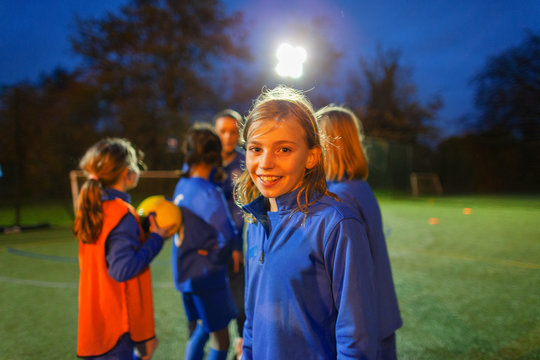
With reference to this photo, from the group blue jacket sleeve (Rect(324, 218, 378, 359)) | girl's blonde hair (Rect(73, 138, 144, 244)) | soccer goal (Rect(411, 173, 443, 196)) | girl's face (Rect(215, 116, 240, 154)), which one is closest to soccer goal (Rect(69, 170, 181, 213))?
girl's face (Rect(215, 116, 240, 154))

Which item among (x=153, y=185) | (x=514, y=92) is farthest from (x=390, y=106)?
(x=153, y=185)

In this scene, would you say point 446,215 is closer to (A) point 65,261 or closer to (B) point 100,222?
(A) point 65,261

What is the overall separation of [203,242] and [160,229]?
0.29m

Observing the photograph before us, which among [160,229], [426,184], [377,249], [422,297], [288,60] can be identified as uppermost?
[288,60]

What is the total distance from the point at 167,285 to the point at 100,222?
330cm

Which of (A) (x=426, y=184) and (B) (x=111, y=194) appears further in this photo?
(A) (x=426, y=184)

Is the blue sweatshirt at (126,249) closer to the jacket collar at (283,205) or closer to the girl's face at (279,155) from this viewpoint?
the jacket collar at (283,205)

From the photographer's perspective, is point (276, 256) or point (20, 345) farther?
point (20, 345)

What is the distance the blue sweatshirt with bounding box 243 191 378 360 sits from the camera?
120 centimetres

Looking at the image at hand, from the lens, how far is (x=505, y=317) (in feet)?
12.7

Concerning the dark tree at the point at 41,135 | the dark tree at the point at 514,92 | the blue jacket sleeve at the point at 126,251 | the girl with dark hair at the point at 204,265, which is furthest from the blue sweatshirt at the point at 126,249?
the dark tree at the point at 514,92

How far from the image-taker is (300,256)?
129 centimetres

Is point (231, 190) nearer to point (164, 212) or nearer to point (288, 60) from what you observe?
point (164, 212)

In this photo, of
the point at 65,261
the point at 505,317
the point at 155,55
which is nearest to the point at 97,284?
the point at 505,317
